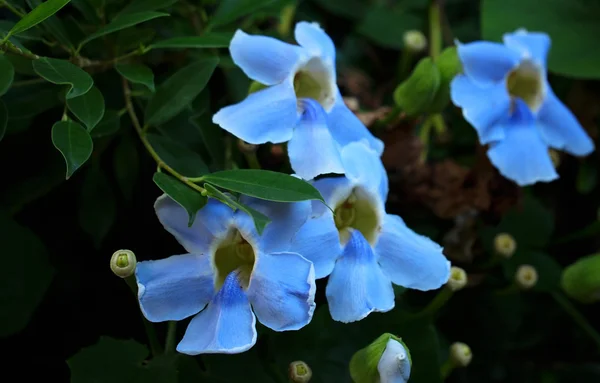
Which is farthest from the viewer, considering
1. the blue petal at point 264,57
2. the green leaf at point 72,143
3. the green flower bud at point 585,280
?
the green flower bud at point 585,280

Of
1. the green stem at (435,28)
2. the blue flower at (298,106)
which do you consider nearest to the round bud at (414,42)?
the green stem at (435,28)

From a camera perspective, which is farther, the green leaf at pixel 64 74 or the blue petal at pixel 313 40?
the blue petal at pixel 313 40

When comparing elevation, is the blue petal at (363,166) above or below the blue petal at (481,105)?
above

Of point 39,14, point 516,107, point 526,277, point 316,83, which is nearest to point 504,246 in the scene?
point 526,277

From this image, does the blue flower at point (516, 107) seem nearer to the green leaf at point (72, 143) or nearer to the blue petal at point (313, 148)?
the blue petal at point (313, 148)

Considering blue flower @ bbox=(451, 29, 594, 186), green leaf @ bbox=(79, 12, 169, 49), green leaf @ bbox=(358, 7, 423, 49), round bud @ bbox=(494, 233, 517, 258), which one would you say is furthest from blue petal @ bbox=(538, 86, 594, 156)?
green leaf @ bbox=(79, 12, 169, 49)

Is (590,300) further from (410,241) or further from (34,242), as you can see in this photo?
(34,242)
